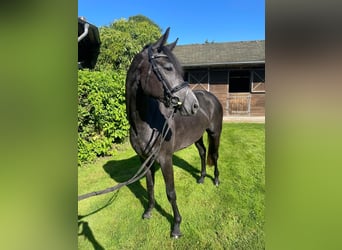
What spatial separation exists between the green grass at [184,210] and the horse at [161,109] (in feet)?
0.79

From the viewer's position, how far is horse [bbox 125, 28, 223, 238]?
7.54 feet

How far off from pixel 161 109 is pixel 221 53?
41.9 feet

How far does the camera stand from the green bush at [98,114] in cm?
512

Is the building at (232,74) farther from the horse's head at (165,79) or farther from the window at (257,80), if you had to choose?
the horse's head at (165,79)

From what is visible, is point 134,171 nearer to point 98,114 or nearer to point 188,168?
point 188,168

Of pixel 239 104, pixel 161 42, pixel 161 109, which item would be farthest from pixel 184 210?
pixel 239 104

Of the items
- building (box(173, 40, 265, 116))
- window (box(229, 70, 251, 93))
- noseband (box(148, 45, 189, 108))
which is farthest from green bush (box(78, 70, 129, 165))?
window (box(229, 70, 251, 93))

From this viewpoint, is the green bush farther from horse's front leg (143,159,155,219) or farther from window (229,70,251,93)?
window (229,70,251,93)
